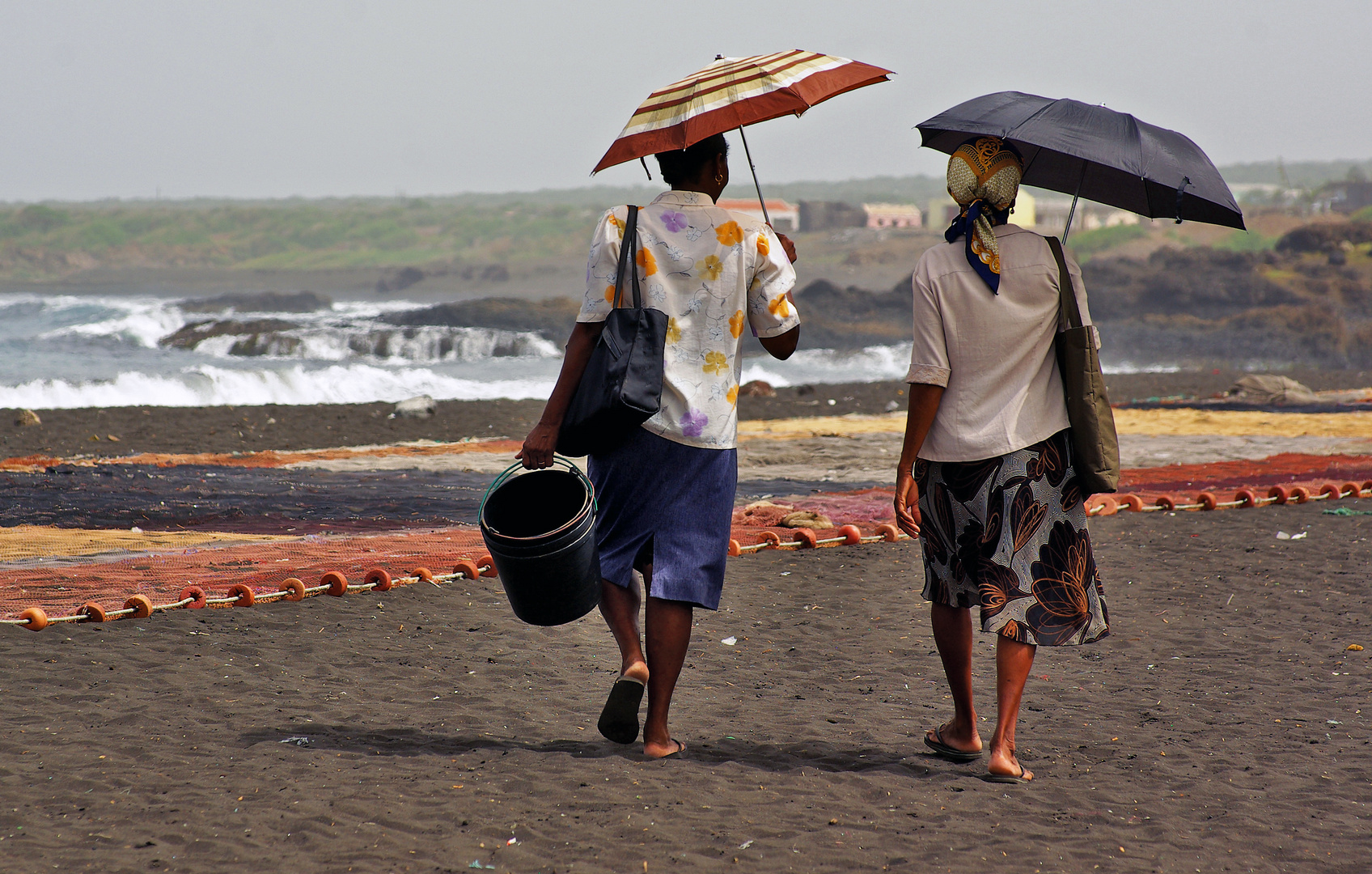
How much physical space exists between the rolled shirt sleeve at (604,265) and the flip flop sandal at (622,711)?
1.01 metres

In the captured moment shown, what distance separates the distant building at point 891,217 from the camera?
95.2 metres

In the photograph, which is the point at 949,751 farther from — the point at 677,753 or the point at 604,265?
the point at 604,265

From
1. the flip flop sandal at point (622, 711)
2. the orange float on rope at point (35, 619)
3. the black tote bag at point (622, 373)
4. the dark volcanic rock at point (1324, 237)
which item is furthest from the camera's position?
the dark volcanic rock at point (1324, 237)

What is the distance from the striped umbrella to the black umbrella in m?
0.31

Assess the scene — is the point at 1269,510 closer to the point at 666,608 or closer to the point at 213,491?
the point at 666,608

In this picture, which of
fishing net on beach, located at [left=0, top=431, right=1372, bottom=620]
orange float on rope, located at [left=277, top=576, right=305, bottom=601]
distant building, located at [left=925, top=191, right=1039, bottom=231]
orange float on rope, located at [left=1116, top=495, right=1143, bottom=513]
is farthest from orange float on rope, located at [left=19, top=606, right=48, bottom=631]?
distant building, located at [left=925, top=191, right=1039, bottom=231]

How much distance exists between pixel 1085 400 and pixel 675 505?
43.8 inches

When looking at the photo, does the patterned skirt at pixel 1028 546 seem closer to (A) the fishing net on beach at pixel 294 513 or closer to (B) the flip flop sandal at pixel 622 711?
(B) the flip flop sandal at pixel 622 711

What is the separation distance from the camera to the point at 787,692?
4.17 meters

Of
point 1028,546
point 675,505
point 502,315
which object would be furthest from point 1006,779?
point 502,315

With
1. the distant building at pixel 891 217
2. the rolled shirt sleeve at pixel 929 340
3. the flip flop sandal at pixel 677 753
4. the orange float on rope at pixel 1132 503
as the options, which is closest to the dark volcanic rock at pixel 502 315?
the orange float on rope at pixel 1132 503

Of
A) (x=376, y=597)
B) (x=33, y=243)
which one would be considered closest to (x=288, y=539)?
(x=376, y=597)

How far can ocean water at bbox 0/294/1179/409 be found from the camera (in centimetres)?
2194

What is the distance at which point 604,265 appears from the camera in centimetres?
312
